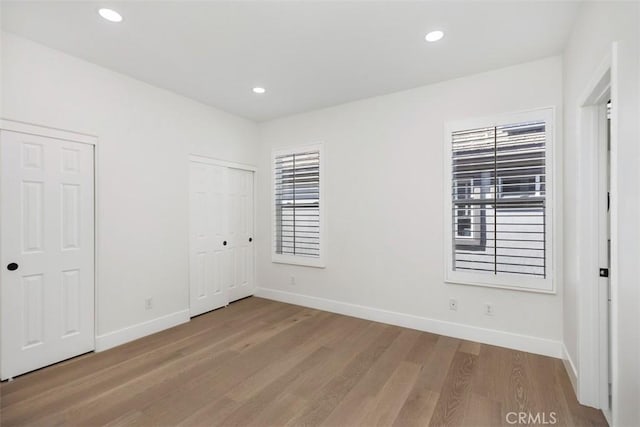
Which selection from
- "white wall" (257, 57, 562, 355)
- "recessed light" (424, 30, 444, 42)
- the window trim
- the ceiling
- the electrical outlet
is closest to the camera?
the ceiling

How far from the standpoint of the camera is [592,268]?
2094mm

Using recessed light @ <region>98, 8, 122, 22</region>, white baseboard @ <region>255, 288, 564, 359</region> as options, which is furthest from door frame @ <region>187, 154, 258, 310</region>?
recessed light @ <region>98, 8, 122, 22</region>

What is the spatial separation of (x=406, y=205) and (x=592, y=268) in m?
1.81

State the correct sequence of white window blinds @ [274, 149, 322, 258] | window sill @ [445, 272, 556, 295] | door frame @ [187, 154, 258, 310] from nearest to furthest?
window sill @ [445, 272, 556, 295] < door frame @ [187, 154, 258, 310] < white window blinds @ [274, 149, 322, 258]

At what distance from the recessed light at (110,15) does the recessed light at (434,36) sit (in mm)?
2473

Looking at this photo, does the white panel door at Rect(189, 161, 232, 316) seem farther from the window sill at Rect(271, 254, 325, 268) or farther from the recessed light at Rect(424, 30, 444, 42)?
the recessed light at Rect(424, 30, 444, 42)

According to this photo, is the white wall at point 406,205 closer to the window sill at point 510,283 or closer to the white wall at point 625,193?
the window sill at point 510,283

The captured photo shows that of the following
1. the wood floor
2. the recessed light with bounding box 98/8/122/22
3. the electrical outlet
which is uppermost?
the recessed light with bounding box 98/8/122/22

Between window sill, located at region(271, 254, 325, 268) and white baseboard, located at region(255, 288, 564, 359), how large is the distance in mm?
478

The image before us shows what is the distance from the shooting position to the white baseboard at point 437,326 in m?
2.89

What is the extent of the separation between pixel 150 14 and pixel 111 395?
2930 millimetres

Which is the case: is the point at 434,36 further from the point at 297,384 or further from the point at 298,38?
the point at 297,384

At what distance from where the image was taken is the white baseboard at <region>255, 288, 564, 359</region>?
2.89m

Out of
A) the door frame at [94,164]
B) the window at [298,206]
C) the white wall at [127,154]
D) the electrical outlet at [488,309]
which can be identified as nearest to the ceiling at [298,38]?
the white wall at [127,154]
